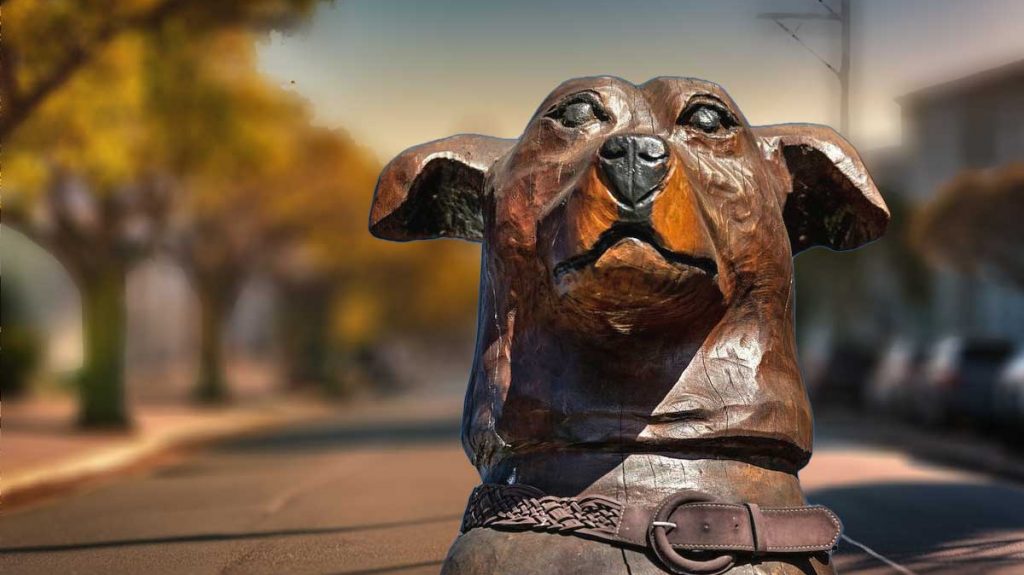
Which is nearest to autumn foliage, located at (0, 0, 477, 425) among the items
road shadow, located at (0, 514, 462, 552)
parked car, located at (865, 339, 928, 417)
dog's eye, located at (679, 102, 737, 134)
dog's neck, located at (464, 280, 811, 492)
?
road shadow, located at (0, 514, 462, 552)

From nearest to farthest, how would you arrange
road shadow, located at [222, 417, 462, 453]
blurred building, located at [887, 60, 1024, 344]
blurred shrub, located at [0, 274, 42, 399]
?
road shadow, located at [222, 417, 462, 453], blurred shrub, located at [0, 274, 42, 399], blurred building, located at [887, 60, 1024, 344]

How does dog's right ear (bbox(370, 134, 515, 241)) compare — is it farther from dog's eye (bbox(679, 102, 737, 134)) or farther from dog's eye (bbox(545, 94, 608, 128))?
dog's eye (bbox(679, 102, 737, 134))

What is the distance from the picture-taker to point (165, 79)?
17.3 meters

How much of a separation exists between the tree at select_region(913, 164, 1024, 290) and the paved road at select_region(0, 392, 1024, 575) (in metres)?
10.1

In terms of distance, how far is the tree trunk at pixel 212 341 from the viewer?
29.6 m

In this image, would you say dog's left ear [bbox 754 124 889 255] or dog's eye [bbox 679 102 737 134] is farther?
dog's left ear [bbox 754 124 889 255]

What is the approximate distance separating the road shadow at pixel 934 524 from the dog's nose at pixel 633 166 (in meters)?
2.09

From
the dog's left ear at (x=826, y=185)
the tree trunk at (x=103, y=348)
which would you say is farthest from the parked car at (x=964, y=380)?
the dog's left ear at (x=826, y=185)

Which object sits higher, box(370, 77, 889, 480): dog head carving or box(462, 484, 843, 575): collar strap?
box(370, 77, 889, 480): dog head carving

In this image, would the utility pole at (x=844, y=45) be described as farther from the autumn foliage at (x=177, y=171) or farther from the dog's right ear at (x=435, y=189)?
the autumn foliage at (x=177, y=171)

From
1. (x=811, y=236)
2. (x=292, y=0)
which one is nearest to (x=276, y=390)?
(x=292, y=0)

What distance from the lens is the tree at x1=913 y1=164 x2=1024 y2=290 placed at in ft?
73.5

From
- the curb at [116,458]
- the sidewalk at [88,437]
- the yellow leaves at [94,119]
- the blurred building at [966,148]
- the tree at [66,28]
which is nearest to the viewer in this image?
the tree at [66,28]

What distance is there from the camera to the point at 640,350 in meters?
2.61
